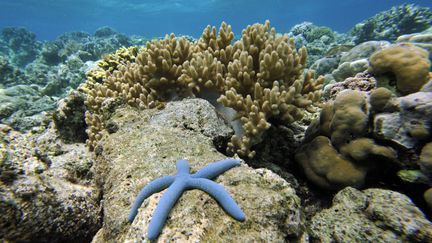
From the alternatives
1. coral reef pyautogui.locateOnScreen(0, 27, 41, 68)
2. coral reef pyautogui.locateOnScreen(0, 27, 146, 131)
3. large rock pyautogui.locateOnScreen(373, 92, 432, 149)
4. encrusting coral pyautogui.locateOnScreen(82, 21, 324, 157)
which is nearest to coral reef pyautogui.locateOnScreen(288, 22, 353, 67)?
encrusting coral pyautogui.locateOnScreen(82, 21, 324, 157)

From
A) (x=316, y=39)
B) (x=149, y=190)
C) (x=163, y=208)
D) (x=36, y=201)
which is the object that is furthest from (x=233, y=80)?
(x=316, y=39)

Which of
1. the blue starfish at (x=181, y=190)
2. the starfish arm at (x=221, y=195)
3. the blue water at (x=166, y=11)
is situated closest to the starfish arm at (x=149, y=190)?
the blue starfish at (x=181, y=190)

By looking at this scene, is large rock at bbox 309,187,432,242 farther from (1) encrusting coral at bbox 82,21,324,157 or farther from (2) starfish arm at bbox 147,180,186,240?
(2) starfish arm at bbox 147,180,186,240

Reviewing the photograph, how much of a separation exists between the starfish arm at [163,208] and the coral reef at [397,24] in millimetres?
15956

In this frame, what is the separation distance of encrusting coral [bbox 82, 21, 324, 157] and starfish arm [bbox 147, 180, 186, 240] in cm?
123

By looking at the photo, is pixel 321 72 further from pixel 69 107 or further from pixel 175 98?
pixel 69 107

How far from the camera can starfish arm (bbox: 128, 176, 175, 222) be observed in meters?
1.76

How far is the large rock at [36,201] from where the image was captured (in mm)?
1679

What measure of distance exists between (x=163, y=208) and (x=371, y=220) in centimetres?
177

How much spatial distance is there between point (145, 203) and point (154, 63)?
7.68 feet

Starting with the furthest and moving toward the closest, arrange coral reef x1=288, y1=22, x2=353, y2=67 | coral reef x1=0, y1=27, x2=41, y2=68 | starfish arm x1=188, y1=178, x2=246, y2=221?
1. coral reef x1=0, y1=27, x2=41, y2=68
2. coral reef x1=288, y1=22, x2=353, y2=67
3. starfish arm x1=188, y1=178, x2=246, y2=221

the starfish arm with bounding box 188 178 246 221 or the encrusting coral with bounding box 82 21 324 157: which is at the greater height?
the encrusting coral with bounding box 82 21 324 157

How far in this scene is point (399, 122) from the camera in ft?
7.27

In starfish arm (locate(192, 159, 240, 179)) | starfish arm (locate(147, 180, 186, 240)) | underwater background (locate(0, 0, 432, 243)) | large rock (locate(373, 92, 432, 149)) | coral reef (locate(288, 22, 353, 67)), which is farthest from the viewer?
coral reef (locate(288, 22, 353, 67))
